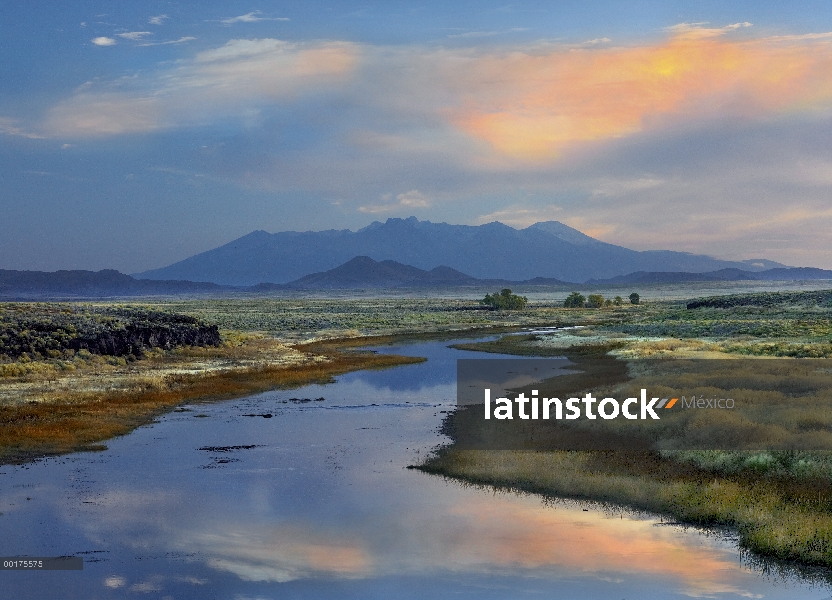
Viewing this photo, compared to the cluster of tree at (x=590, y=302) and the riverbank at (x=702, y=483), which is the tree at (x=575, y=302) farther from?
the riverbank at (x=702, y=483)

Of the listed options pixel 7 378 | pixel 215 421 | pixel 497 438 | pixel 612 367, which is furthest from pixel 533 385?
pixel 7 378

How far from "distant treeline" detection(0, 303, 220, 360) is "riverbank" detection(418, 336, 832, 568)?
1437 inches

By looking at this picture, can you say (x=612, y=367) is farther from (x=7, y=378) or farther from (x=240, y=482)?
(x=7, y=378)

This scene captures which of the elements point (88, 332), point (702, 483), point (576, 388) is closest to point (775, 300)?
point (576, 388)

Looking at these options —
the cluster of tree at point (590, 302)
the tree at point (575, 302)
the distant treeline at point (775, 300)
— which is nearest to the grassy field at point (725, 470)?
the distant treeline at point (775, 300)

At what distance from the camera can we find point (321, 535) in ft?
61.4

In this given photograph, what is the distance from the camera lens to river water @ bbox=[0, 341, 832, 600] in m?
15.5

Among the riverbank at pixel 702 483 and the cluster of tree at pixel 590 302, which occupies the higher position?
the cluster of tree at pixel 590 302

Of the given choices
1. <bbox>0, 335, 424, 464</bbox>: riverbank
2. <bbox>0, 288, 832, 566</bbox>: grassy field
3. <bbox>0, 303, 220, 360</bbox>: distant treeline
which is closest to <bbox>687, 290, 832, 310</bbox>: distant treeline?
<bbox>0, 288, 832, 566</bbox>: grassy field

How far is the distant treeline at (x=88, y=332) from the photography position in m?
53.3

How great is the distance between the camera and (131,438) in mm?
30719

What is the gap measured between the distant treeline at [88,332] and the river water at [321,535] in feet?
93.2

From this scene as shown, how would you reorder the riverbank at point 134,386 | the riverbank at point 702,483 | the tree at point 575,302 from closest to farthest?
the riverbank at point 702,483
the riverbank at point 134,386
the tree at point 575,302

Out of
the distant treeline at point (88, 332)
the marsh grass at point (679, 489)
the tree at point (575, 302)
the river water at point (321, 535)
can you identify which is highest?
the tree at point (575, 302)
